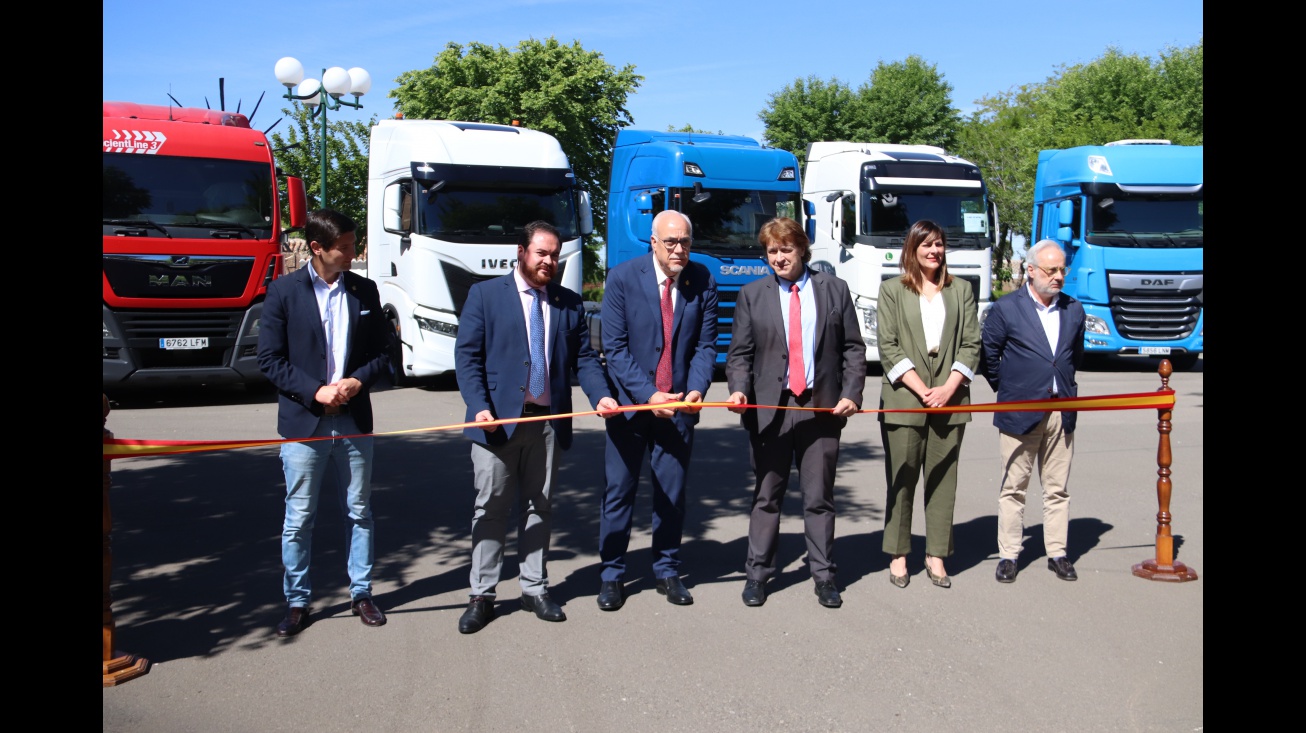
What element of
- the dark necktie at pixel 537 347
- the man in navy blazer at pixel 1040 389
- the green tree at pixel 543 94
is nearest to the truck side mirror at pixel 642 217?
the man in navy blazer at pixel 1040 389

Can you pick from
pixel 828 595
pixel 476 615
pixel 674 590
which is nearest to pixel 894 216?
pixel 828 595

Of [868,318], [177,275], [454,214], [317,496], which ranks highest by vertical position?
[454,214]

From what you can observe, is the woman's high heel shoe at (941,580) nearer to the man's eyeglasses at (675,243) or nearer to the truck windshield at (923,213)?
the man's eyeglasses at (675,243)

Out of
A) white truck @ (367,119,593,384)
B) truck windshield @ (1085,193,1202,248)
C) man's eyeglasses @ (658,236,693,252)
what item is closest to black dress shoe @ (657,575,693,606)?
man's eyeglasses @ (658,236,693,252)

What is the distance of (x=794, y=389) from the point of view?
568cm

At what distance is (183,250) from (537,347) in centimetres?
867

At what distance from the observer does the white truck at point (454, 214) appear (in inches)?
537

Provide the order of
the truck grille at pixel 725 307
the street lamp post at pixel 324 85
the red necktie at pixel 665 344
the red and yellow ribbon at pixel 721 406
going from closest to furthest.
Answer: the red and yellow ribbon at pixel 721 406 < the red necktie at pixel 665 344 < the truck grille at pixel 725 307 < the street lamp post at pixel 324 85

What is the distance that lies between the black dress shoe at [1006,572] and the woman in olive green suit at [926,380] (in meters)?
0.30

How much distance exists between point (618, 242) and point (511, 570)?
10659mm

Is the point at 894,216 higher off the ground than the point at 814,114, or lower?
lower

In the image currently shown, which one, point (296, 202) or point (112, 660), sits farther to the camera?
point (296, 202)

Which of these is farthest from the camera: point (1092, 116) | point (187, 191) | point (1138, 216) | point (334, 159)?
point (1092, 116)

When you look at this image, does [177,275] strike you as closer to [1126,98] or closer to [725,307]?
[725,307]
